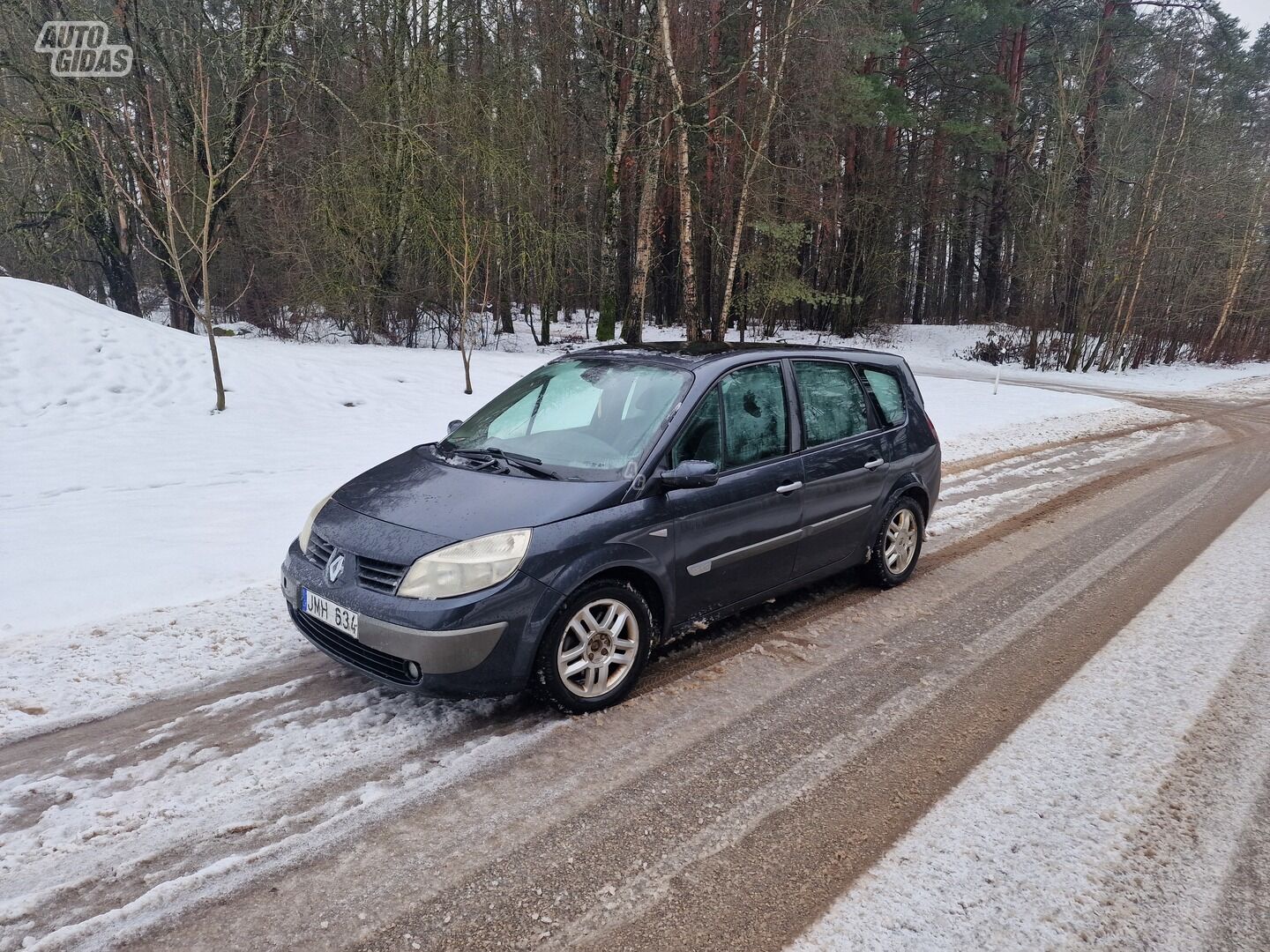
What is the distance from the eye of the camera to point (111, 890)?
7.88 feet

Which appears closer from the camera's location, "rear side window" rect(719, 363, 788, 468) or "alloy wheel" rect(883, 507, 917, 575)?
"rear side window" rect(719, 363, 788, 468)

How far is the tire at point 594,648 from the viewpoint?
336 cm

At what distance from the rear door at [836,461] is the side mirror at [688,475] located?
3.07 ft

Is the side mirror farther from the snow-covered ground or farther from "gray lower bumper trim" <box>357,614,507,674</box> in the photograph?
the snow-covered ground

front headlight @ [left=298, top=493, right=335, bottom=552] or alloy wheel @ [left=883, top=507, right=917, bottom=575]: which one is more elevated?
front headlight @ [left=298, top=493, right=335, bottom=552]

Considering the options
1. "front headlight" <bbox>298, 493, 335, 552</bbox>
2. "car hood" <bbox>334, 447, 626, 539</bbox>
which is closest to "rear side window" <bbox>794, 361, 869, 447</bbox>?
"car hood" <bbox>334, 447, 626, 539</bbox>

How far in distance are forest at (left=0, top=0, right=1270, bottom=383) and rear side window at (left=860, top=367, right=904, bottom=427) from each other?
25.6 feet

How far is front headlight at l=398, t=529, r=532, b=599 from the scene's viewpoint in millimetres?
3203

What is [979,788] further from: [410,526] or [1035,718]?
[410,526]

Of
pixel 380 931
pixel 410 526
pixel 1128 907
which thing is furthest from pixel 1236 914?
pixel 410 526

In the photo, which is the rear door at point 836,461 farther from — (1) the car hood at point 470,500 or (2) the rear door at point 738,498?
(1) the car hood at point 470,500

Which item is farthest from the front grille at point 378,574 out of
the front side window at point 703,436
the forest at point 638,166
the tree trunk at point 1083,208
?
the tree trunk at point 1083,208

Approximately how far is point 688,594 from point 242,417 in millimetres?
8244

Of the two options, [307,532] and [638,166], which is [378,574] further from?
[638,166]
